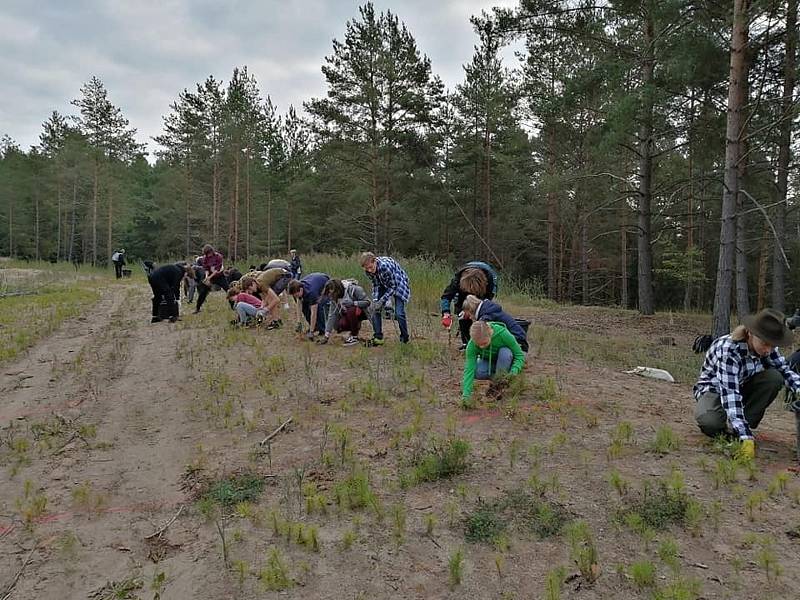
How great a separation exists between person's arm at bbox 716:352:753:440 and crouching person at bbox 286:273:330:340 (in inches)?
224

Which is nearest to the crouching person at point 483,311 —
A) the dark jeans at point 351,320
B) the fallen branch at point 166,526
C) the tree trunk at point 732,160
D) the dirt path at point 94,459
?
the dirt path at point 94,459

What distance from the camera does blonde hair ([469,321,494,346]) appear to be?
502 cm

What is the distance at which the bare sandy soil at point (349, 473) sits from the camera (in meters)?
2.83

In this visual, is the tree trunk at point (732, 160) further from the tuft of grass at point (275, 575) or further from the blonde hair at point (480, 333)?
the tuft of grass at point (275, 575)

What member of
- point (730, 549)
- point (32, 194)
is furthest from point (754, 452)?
point (32, 194)

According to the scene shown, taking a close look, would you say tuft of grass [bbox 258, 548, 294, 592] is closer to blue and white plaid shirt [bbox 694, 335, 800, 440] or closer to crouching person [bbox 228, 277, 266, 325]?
blue and white plaid shirt [bbox 694, 335, 800, 440]

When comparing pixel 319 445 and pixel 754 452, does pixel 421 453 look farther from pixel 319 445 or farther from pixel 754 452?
pixel 754 452

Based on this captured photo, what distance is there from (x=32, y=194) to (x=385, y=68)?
3652 cm

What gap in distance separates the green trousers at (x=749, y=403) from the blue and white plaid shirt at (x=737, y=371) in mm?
63

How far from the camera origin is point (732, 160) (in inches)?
349

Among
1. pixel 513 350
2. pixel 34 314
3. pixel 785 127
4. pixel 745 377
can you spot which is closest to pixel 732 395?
pixel 745 377

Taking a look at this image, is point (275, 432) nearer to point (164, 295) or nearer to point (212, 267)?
point (164, 295)

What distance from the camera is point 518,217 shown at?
27.3 metres

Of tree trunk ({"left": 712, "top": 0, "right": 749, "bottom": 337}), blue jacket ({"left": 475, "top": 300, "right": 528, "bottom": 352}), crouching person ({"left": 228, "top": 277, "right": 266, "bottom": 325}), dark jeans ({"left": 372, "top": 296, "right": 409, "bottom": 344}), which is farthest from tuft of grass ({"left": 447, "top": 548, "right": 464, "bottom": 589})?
tree trunk ({"left": 712, "top": 0, "right": 749, "bottom": 337})
